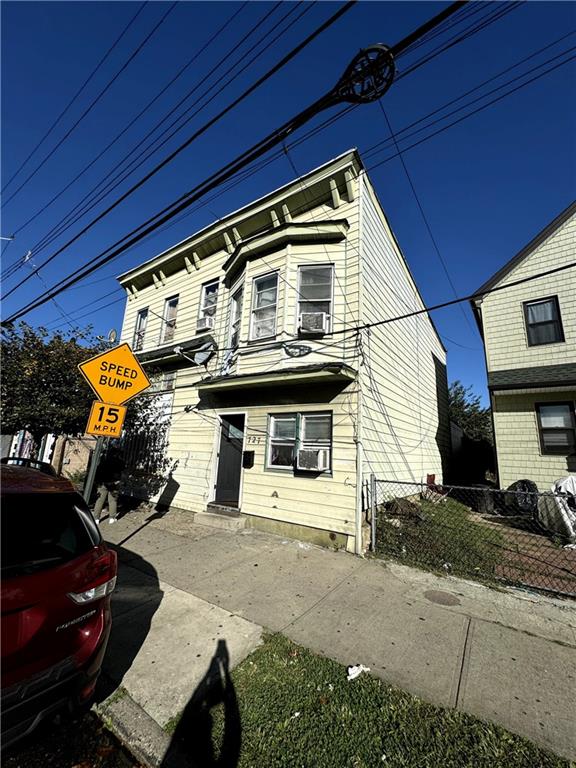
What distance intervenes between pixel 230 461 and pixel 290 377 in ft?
10.8

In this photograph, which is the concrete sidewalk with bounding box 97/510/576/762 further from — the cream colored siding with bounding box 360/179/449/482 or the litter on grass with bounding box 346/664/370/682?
the cream colored siding with bounding box 360/179/449/482

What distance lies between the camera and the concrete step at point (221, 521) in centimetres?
755

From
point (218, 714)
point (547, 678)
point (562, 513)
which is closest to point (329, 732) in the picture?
point (218, 714)

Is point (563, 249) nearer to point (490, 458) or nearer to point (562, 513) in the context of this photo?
point (562, 513)

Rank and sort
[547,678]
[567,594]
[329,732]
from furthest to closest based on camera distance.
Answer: [567,594], [547,678], [329,732]

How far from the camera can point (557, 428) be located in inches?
380

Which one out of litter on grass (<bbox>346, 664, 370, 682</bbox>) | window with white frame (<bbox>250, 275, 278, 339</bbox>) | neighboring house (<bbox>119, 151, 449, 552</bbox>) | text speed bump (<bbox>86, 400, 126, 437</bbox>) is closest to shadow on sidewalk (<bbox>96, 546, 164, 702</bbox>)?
litter on grass (<bbox>346, 664, 370, 682</bbox>)

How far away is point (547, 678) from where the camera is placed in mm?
3020

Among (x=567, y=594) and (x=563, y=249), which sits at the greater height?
(x=563, y=249)

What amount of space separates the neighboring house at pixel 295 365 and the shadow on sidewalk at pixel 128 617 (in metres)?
2.95

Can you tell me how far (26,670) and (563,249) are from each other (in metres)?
15.2

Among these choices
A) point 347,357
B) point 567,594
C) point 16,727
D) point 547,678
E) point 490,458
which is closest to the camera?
point 16,727

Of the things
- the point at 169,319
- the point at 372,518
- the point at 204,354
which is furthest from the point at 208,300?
the point at 372,518

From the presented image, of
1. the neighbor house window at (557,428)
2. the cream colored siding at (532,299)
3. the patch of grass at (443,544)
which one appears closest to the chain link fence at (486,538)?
the patch of grass at (443,544)
